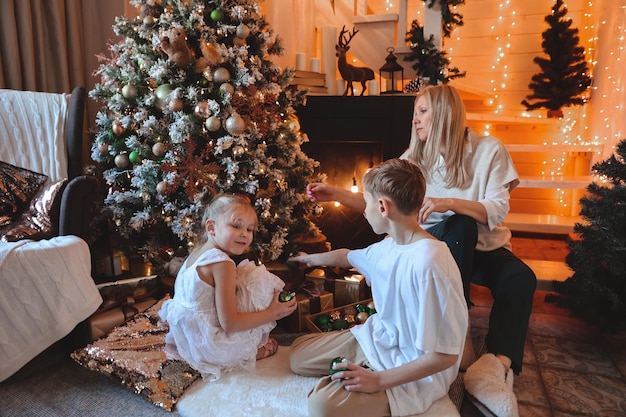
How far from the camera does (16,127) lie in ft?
6.67

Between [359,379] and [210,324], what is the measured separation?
0.56 metres

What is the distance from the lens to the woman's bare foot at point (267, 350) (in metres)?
1.58

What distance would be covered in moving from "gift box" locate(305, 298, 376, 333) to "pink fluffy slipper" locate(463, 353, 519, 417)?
493 mm

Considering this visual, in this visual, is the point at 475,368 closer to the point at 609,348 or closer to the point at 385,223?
the point at 385,223

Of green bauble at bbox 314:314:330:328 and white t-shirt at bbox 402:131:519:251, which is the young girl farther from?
white t-shirt at bbox 402:131:519:251

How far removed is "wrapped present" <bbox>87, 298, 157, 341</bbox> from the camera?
1.70 m

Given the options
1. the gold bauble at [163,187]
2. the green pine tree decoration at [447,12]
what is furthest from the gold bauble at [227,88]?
the green pine tree decoration at [447,12]

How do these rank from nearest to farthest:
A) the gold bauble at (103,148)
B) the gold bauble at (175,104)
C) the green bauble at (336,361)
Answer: the green bauble at (336,361) < the gold bauble at (175,104) < the gold bauble at (103,148)

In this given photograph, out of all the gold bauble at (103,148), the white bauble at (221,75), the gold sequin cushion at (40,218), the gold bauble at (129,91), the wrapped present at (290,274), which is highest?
the white bauble at (221,75)

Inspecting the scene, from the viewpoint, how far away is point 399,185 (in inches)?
44.9

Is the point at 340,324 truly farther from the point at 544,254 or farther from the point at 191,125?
the point at 544,254

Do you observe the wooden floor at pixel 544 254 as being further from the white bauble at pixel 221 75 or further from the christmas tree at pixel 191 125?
the white bauble at pixel 221 75

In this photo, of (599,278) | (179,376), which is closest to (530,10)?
(599,278)

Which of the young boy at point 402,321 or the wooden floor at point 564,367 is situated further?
the wooden floor at point 564,367
